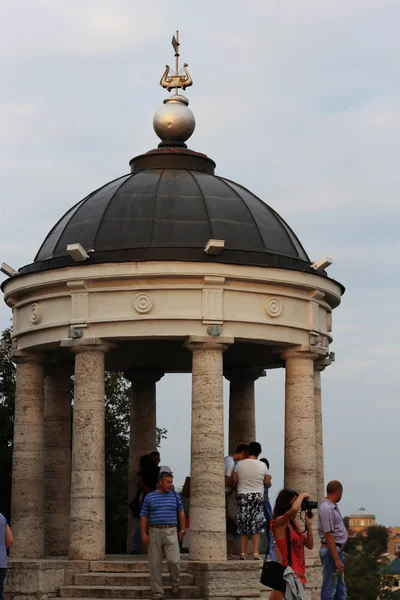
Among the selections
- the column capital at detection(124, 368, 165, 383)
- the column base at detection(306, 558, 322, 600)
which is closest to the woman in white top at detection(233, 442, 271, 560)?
the column base at detection(306, 558, 322, 600)

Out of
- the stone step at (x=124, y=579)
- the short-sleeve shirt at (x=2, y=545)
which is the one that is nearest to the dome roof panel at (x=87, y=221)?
the stone step at (x=124, y=579)

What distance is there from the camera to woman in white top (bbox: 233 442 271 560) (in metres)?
26.2

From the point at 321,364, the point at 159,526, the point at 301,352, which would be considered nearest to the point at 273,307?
the point at 301,352

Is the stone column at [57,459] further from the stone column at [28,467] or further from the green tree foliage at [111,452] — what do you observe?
the green tree foliage at [111,452]

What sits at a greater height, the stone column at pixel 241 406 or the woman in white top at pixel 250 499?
the stone column at pixel 241 406

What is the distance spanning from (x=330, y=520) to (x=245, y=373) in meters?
12.9

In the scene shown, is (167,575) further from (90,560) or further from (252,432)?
(252,432)

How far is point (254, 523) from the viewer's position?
86.1ft

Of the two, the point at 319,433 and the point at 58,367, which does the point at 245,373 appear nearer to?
the point at 319,433

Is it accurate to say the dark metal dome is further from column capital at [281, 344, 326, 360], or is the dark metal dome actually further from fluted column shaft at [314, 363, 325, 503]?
fluted column shaft at [314, 363, 325, 503]

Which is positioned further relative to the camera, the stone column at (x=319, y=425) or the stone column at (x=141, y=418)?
the stone column at (x=141, y=418)

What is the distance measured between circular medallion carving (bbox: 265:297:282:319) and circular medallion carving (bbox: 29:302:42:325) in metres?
5.11

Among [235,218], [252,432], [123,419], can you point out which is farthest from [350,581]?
[235,218]

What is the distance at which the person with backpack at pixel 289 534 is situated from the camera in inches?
698
